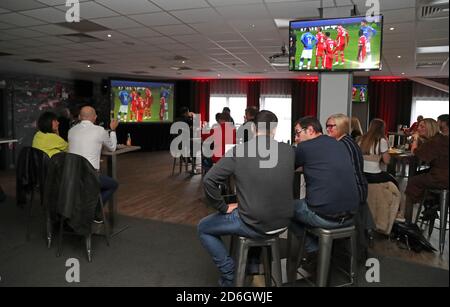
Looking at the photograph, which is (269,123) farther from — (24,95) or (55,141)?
(24,95)

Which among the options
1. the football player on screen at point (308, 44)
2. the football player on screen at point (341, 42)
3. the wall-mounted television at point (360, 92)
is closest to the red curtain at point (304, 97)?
the wall-mounted television at point (360, 92)

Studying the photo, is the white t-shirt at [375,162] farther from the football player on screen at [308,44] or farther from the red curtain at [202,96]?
the red curtain at [202,96]

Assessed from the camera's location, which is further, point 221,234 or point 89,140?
point 89,140

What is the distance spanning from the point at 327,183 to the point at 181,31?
11.9ft

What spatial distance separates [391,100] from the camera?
11141 millimetres

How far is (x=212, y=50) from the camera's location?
6.66 m

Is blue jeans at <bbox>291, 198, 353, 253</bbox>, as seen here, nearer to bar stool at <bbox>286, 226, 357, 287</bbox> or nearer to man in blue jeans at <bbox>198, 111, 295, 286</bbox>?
bar stool at <bbox>286, 226, 357, 287</bbox>

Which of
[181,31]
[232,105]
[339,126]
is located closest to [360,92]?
[232,105]

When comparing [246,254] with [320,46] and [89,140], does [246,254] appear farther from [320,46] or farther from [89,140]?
[320,46]

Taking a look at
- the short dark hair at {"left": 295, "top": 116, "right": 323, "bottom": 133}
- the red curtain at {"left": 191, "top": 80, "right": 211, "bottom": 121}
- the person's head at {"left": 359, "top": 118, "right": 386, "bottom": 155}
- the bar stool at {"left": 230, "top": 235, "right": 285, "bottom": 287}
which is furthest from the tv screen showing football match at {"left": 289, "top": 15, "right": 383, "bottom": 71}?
the red curtain at {"left": 191, "top": 80, "right": 211, "bottom": 121}

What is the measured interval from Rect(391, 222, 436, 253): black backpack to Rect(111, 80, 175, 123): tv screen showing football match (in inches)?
345

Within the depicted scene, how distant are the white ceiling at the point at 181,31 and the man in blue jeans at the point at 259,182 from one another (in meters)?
1.02

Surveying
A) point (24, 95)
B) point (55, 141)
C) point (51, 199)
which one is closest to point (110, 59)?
point (24, 95)
